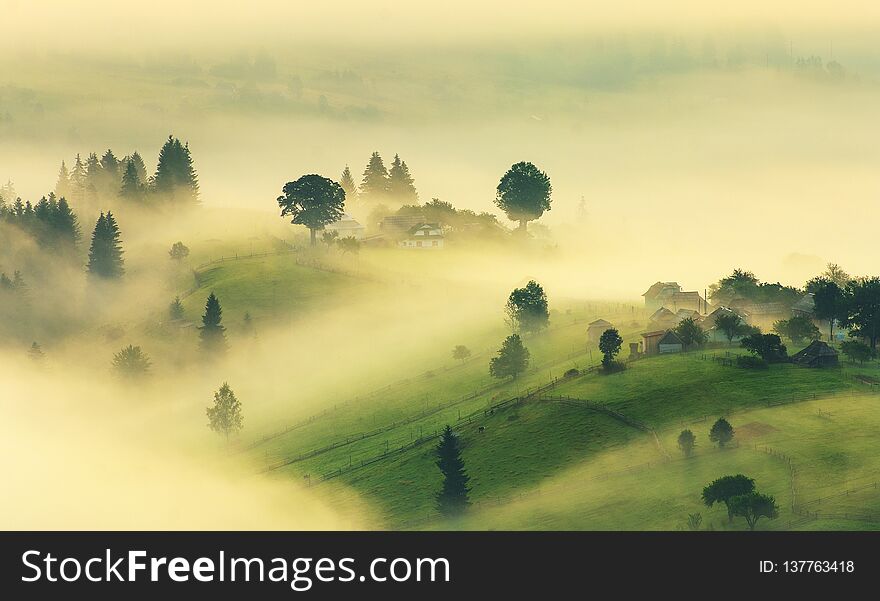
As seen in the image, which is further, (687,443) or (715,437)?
(715,437)

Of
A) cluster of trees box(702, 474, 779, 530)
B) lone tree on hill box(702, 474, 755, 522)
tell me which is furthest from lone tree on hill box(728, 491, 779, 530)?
lone tree on hill box(702, 474, 755, 522)

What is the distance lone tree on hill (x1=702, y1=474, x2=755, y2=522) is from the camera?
162625 millimetres

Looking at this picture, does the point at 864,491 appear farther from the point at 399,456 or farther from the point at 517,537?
the point at 399,456

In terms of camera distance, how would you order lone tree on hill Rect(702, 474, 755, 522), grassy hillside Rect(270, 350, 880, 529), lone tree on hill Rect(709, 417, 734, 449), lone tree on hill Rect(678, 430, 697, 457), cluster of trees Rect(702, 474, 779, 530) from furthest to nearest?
1. lone tree on hill Rect(709, 417, 734, 449)
2. lone tree on hill Rect(678, 430, 697, 457)
3. grassy hillside Rect(270, 350, 880, 529)
4. lone tree on hill Rect(702, 474, 755, 522)
5. cluster of trees Rect(702, 474, 779, 530)

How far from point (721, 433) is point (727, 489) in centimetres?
1818

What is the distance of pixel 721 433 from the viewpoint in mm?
180875

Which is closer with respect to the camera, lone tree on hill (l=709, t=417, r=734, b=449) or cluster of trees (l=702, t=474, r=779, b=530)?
cluster of trees (l=702, t=474, r=779, b=530)

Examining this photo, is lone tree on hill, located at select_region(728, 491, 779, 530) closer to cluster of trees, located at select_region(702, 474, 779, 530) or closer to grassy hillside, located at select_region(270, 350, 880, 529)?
cluster of trees, located at select_region(702, 474, 779, 530)

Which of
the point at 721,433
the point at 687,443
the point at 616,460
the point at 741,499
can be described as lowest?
the point at 741,499

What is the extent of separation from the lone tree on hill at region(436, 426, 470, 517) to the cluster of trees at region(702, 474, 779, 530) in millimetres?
26081

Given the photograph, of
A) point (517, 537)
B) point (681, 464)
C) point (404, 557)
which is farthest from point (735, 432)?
point (404, 557)

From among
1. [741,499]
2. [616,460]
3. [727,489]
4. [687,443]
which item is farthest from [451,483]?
[741,499]

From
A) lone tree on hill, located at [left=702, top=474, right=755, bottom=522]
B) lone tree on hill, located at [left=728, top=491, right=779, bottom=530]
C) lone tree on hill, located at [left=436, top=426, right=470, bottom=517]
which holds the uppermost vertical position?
lone tree on hill, located at [left=436, top=426, right=470, bottom=517]

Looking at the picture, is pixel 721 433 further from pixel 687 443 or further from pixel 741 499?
pixel 741 499
